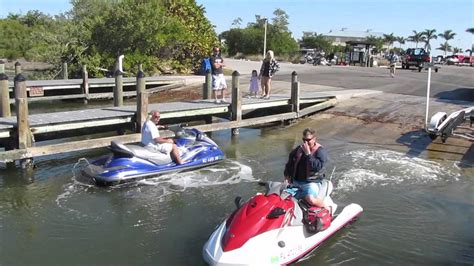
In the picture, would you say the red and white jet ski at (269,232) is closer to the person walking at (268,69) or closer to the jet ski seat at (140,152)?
the jet ski seat at (140,152)

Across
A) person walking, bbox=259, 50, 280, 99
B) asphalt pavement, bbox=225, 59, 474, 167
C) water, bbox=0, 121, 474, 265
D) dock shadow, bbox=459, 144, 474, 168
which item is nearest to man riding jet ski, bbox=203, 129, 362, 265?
water, bbox=0, 121, 474, 265

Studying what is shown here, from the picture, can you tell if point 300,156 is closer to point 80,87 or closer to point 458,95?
point 458,95

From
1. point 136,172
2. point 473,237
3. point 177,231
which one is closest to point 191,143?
point 136,172

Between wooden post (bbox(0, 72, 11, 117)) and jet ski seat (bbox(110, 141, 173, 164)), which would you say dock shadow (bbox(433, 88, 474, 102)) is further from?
wooden post (bbox(0, 72, 11, 117))

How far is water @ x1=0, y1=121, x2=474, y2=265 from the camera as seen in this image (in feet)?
21.8

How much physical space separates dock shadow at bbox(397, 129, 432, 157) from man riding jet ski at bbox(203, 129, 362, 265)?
611cm

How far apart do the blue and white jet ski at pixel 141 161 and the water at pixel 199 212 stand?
196 millimetres

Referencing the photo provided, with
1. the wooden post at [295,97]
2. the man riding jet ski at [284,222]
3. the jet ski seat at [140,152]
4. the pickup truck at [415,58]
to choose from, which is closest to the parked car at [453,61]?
the pickup truck at [415,58]

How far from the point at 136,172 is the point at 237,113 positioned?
221 inches

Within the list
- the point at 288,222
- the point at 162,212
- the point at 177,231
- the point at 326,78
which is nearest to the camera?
the point at 288,222

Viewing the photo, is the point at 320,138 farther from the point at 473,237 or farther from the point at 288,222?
the point at 288,222

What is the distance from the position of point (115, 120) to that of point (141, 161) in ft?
9.13

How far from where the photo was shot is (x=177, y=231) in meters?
7.37

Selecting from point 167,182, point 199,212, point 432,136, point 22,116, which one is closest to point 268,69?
point 432,136
